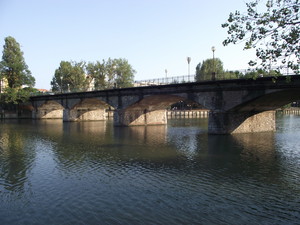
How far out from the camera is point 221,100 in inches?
1375

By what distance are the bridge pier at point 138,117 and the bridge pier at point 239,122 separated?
19527mm

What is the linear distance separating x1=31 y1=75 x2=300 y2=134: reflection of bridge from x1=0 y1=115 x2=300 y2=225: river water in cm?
719

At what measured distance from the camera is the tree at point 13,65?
256ft

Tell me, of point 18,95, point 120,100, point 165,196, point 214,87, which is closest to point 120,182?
point 165,196

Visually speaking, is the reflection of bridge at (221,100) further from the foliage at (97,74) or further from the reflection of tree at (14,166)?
the foliage at (97,74)

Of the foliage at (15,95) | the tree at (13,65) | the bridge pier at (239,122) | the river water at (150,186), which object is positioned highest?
the tree at (13,65)

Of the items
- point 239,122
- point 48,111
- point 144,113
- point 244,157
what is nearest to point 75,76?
point 48,111

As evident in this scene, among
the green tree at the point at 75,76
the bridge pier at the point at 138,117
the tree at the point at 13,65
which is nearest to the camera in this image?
the bridge pier at the point at 138,117

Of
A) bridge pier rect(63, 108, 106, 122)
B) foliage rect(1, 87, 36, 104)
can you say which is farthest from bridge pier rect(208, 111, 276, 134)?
foliage rect(1, 87, 36, 104)

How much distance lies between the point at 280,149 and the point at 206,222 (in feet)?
61.4

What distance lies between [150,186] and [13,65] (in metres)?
74.7

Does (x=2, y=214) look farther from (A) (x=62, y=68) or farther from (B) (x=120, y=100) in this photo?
(A) (x=62, y=68)

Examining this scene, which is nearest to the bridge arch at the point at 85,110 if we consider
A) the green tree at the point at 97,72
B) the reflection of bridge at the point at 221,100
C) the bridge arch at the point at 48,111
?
the reflection of bridge at the point at 221,100

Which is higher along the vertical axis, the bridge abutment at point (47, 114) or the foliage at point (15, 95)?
the foliage at point (15, 95)
